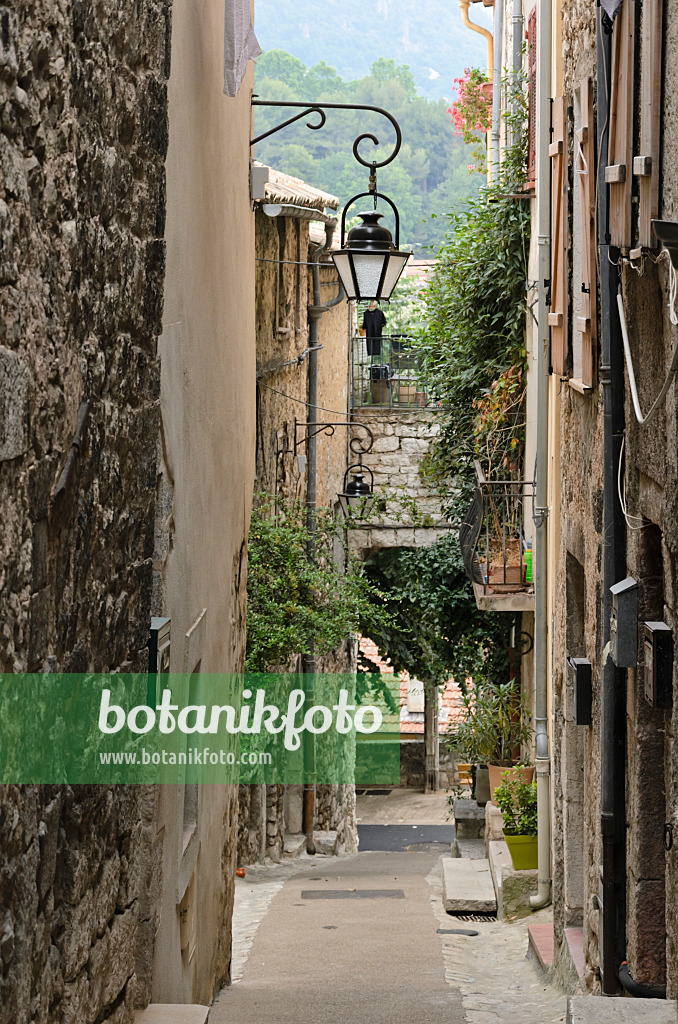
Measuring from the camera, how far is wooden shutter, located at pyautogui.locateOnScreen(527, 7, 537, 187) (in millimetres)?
9141

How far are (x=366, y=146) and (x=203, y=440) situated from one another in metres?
68.2

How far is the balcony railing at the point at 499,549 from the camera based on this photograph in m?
9.56

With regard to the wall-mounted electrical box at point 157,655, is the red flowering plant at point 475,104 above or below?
above

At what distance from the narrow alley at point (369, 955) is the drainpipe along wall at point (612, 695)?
1.34 meters

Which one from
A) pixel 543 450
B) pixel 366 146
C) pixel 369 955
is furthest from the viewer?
pixel 366 146

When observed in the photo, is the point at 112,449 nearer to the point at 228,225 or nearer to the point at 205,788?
the point at 205,788

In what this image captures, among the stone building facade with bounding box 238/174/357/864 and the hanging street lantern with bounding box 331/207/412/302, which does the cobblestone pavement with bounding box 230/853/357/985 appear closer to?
the stone building facade with bounding box 238/174/357/864

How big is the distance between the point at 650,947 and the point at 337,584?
22.4ft

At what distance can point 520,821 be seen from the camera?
28.1 ft

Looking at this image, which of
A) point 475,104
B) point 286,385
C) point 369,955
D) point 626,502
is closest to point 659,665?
point 626,502

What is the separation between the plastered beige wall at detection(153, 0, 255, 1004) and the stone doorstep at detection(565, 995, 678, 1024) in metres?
1.53

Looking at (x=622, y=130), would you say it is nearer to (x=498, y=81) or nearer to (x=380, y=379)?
(x=498, y=81)

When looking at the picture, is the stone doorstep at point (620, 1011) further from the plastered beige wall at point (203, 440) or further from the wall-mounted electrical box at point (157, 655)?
the plastered beige wall at point (203, 440)

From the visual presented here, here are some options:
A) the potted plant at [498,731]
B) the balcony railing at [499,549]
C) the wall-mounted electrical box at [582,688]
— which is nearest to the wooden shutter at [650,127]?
the wall-mounted electrical box at [582,688]
